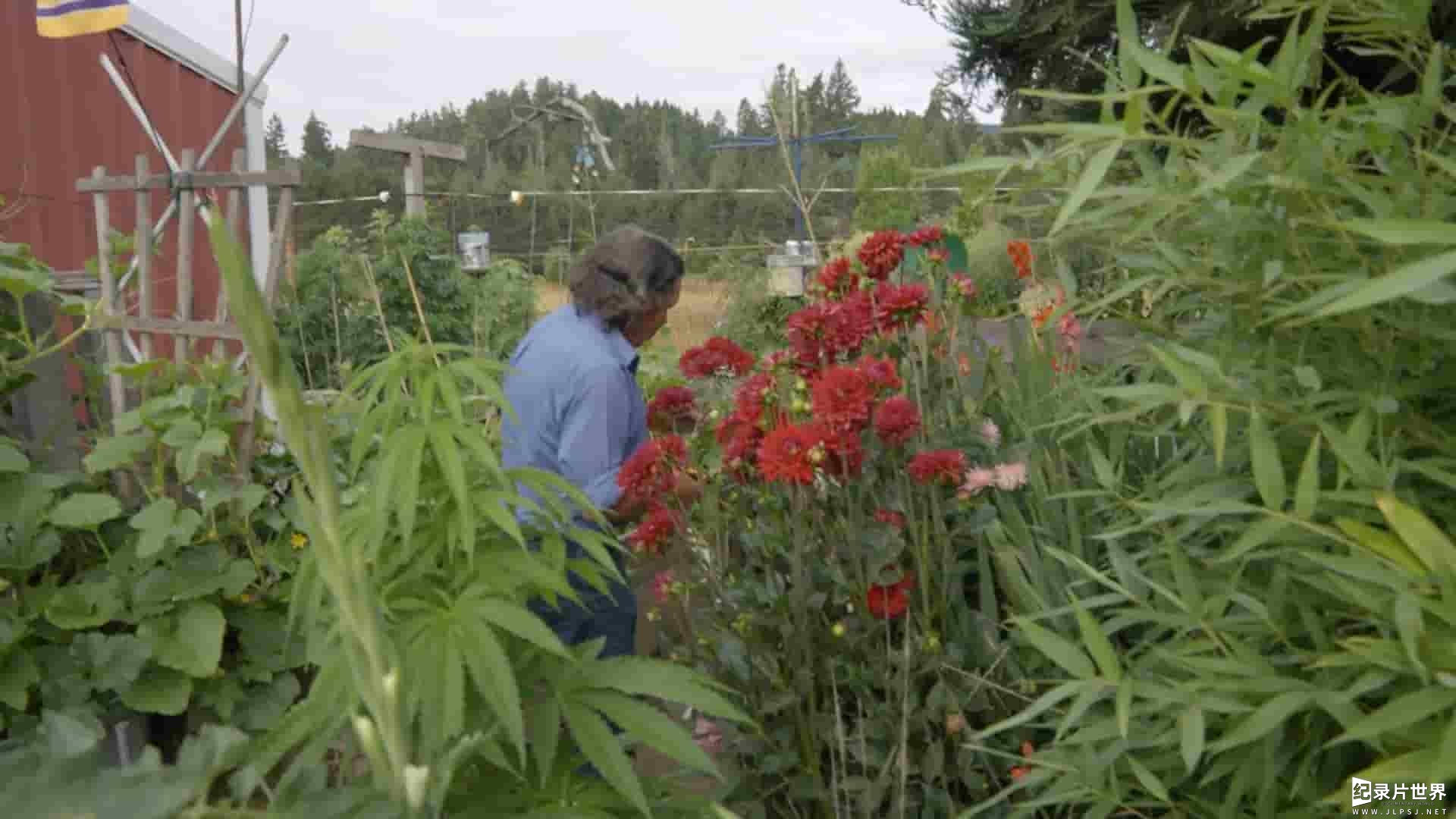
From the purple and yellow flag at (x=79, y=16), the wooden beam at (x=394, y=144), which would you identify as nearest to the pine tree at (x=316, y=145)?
the wooden beam at (x=394, y=144)

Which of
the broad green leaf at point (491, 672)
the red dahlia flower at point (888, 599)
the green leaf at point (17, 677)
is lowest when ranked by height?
the green leaf at point (17, 677)

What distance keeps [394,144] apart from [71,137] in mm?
3179

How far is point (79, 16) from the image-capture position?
4.22 m

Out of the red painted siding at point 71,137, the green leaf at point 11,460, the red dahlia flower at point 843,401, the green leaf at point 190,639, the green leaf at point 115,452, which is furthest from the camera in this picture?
the red painted siding at point 71,137

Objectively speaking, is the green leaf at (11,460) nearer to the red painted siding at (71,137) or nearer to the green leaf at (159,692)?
the green leaf at (159,692)

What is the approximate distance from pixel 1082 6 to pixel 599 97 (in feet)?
44.3

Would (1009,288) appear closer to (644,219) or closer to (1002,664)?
(1002,664)

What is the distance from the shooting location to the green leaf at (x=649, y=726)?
0.94 m

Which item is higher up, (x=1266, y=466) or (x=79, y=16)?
(x=79, y=16)

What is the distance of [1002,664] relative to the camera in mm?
2006

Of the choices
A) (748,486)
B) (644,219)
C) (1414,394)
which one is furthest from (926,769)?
(644,219)

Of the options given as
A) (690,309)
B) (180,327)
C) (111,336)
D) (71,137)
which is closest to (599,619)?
(180,327)

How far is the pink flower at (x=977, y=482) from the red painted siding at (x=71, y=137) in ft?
15.3

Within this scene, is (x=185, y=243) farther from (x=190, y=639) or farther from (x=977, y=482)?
(x=977, y=482)
